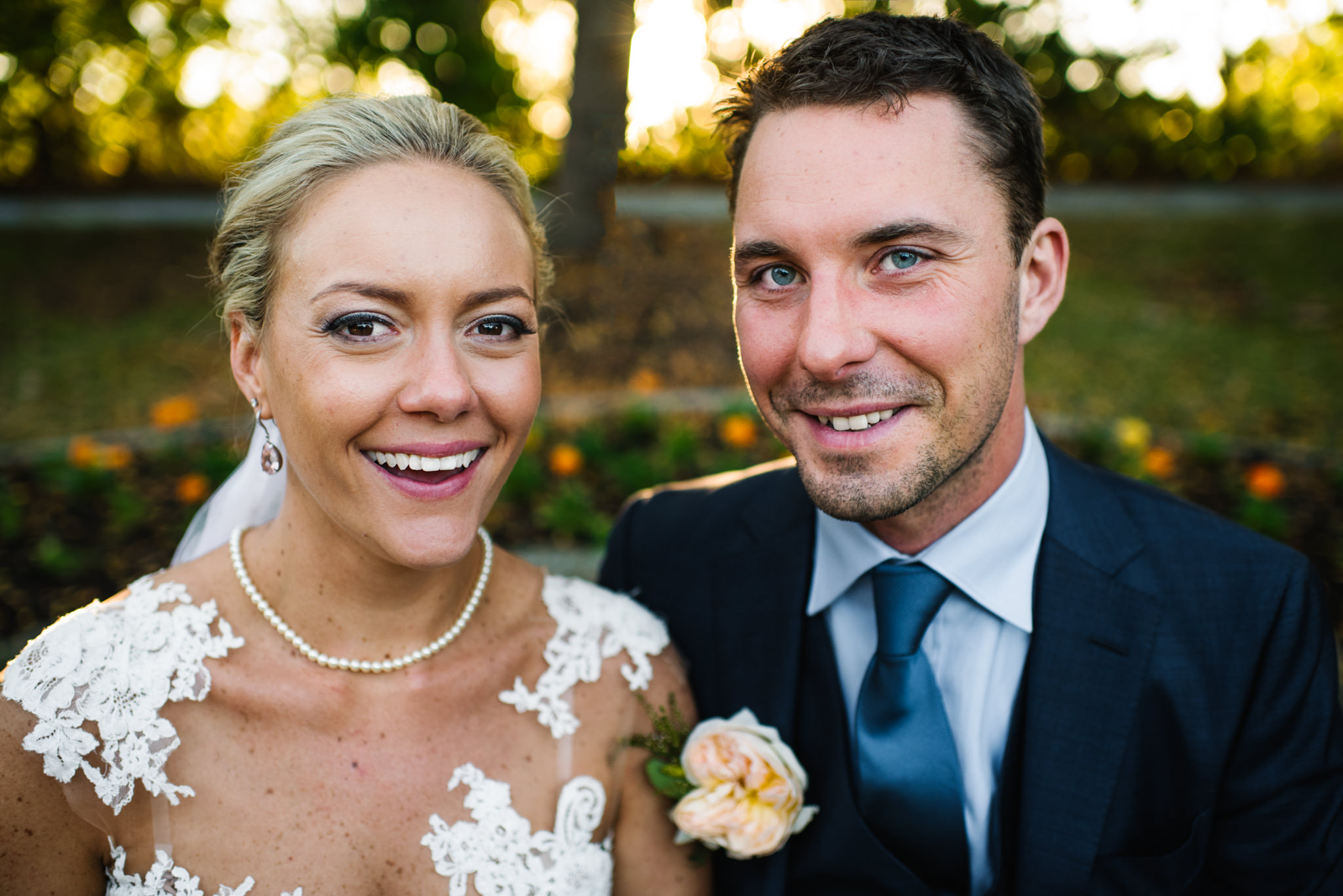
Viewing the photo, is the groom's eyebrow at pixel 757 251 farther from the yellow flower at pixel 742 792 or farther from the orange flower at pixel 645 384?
the orange flower at pixel 645 384

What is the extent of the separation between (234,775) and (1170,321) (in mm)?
8382

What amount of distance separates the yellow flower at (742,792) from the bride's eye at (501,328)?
39.5 inches

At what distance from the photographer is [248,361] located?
2039 millimetres

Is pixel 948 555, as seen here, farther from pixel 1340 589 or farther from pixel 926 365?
pixel 1340 589

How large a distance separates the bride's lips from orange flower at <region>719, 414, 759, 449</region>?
270 cm

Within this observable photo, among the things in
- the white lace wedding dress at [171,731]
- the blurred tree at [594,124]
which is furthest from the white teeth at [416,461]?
the blurred tree at [594,124]

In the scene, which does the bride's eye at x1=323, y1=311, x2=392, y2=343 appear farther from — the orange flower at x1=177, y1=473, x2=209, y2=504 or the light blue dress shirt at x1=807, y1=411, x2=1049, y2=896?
the orange flower at x1=177, y1=473, x2=209, y2=504

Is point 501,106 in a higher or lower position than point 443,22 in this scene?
lower

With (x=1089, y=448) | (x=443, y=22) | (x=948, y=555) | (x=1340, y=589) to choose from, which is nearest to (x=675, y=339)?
(x=1089, y=448)

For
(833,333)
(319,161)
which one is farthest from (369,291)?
(833,333)

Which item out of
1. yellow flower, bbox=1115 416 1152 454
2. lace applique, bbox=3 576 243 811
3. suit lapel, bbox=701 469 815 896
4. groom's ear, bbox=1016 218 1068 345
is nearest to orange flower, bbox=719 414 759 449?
yellow flower, bbox=1115 416 1152 454

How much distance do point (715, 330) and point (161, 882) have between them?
6.10 metres

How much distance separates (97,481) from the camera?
171 inches

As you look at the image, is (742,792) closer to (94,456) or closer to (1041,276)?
(1041,276)
